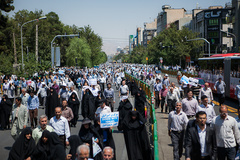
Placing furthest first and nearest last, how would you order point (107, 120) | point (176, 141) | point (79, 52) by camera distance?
point (79, 52) < point (176, 141) < point (107, 120)

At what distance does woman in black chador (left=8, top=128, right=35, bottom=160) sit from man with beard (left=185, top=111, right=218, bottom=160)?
2857 millimetres

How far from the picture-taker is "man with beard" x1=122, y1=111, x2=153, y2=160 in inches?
328

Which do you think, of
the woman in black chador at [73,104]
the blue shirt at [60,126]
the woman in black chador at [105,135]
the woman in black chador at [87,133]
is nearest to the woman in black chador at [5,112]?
the woman in black chador at [73,104]

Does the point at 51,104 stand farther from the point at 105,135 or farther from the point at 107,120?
the point at 107,120

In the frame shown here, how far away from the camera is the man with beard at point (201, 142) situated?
6.54 m

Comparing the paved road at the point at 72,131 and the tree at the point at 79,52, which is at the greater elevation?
the tree at the point at 79,52

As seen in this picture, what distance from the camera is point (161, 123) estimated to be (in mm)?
15352

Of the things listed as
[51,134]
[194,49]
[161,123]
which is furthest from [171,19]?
[51,134]

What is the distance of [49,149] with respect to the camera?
21.3ft

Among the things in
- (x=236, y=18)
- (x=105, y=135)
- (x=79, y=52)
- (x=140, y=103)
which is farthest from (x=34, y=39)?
(x=105, y=135)

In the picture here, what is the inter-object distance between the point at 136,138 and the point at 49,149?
2.52 metres

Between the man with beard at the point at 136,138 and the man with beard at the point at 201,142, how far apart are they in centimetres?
183

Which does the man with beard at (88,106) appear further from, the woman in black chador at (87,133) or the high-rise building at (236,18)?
the high-rise building at (236,18)

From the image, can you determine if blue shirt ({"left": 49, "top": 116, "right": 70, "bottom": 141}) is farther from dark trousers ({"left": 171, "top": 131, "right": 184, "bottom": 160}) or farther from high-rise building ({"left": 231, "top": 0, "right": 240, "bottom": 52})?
high-rise building ({"left": 231, "top": 0, "right": 240, "bottom": 52})
